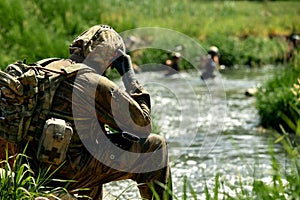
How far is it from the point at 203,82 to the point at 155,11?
39.7 ft

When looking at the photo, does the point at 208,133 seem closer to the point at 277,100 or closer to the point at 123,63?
the point at 277,100

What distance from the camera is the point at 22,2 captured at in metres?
16.8

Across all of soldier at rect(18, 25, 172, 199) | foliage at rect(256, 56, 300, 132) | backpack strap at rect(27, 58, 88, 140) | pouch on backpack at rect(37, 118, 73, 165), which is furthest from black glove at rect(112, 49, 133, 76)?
foliage at rect(256, 56, 300, 132)

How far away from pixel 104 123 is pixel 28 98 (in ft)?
1.89

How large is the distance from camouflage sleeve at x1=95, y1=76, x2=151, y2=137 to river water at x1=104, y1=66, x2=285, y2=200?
0.57 meters

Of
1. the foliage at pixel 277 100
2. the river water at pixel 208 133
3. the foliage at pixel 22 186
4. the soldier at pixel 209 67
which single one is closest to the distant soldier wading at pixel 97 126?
the foliage at pixel 22 186

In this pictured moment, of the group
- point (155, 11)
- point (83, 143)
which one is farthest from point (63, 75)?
point (155, 11)

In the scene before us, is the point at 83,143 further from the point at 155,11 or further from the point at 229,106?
the point at 155,11

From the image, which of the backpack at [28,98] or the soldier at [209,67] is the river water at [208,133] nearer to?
the soldier at [209,67]

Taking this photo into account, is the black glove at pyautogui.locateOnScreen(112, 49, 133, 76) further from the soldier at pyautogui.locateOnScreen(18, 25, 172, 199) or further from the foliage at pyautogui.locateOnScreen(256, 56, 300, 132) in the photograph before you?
the foliage at pyautogui.locateOnScreen(256, 56, 300, 132)

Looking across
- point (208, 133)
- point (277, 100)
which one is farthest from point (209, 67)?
point (277, 100)

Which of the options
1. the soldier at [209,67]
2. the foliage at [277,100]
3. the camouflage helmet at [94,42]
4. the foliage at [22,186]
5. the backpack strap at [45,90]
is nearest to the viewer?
the foliage at [22,186]

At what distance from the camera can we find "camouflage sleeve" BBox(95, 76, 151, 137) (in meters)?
5.00

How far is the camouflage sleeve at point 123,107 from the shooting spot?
16.4 feet
